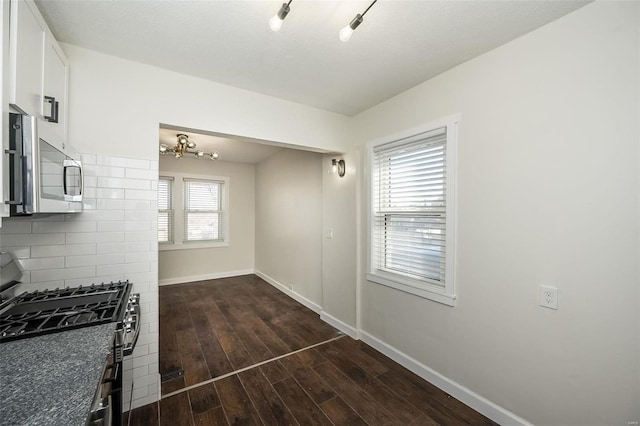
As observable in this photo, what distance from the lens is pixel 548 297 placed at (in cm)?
156

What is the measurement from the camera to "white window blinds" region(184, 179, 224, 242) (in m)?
5.35

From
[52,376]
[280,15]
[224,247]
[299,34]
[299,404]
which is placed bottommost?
[299,404]

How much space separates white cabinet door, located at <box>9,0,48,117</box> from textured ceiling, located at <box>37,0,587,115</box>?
0.25m

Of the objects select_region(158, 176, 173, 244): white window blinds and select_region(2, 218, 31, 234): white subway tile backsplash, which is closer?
select_region(2, 218, 31, 234): white subway tile backsplash

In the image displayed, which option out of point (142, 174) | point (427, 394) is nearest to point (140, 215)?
point (142, 174)

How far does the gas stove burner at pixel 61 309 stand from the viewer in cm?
119

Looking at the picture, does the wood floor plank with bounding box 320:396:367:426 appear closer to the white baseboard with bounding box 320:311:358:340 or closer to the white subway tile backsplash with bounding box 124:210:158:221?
the white baseboard with bounding box 320:311:358:340

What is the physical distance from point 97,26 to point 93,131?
0.66 metres

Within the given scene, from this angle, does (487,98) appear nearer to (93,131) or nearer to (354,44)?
(354,44)

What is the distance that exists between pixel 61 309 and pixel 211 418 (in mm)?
1214

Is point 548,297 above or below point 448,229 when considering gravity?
below

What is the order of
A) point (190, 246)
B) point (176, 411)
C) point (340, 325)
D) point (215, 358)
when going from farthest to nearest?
point (190, 246)
point (340, 325)
point (215, 358)
point (176, 411)

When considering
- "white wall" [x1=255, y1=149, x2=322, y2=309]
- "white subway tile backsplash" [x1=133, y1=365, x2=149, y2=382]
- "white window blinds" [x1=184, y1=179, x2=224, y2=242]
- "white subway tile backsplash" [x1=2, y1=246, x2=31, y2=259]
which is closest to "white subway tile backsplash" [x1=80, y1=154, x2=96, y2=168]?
"white subway tile backsplash" [x1=2, y1=246, x2=31, y2=259]

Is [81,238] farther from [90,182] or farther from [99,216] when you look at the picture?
[90,182]
